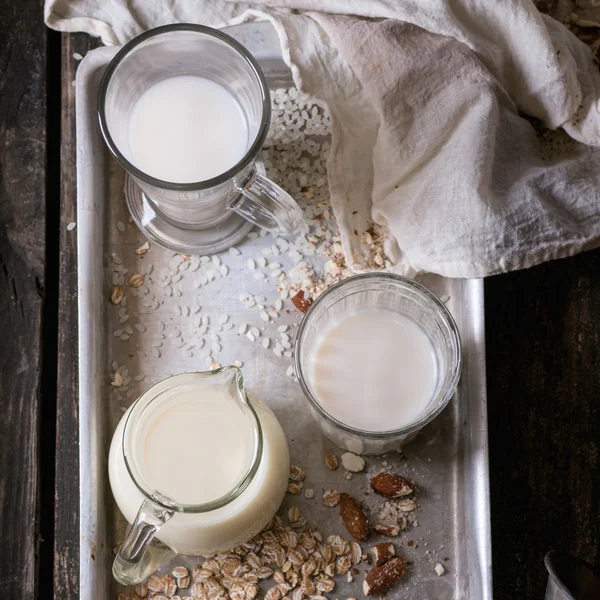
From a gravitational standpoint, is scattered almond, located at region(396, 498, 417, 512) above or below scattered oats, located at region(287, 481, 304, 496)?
below

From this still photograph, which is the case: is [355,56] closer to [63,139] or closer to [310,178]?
[310,178]

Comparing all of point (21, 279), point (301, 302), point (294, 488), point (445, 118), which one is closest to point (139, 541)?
point (294, 488)

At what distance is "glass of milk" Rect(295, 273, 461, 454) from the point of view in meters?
0.77

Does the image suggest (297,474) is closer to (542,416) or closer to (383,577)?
(383,577)

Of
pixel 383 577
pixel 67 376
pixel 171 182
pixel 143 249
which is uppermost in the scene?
pixel 171 182

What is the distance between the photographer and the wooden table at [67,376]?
35.1 inches

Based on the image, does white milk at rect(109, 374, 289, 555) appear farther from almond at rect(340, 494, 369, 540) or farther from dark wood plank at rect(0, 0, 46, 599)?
dark wood plank at rect(0, 0, 46, 599)

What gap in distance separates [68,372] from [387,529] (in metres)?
0.39

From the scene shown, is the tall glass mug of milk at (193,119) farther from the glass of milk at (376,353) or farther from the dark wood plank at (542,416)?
the dark wood plank at (542,416)

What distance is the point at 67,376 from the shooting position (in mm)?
889

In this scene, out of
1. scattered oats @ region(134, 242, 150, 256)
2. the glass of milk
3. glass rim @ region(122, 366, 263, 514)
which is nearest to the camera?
glass rim @ region(122, 366, 263, 514)

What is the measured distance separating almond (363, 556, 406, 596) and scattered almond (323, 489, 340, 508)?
76 mm

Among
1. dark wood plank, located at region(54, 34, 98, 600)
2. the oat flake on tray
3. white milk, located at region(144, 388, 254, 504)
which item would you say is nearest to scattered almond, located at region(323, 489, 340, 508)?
the oat flake on tray

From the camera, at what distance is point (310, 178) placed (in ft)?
2.88
